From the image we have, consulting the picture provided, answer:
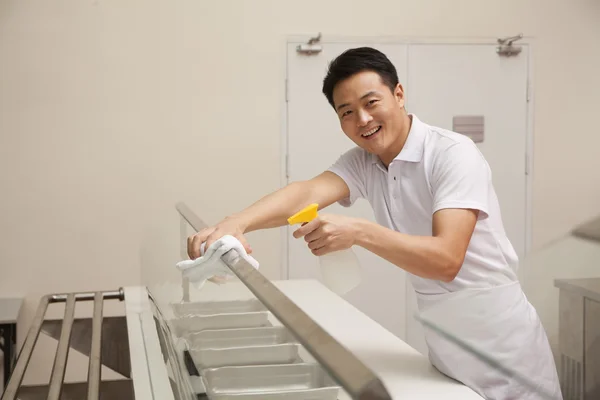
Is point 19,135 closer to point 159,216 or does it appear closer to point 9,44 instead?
point 9,44

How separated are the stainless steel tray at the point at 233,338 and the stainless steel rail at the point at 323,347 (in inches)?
4.6

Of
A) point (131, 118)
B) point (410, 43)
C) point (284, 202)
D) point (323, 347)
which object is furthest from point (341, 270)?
point (410, 43)

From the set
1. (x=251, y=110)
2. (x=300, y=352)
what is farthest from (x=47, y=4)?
(x=300, y=352)

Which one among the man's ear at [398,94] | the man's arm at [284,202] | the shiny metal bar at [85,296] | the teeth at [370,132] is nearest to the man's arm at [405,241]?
the man's arm at [284,202]

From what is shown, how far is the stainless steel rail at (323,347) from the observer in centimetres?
57

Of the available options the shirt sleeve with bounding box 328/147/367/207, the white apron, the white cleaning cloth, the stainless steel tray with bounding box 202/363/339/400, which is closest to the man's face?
the shirt sleeve with bounding box 328/147/367/207

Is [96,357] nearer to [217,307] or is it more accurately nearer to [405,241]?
[217,307]

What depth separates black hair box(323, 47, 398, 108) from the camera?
1.94 meters

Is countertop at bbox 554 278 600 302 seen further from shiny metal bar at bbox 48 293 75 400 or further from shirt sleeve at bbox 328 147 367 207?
shiny metal bar at bbox 48 293 75 400

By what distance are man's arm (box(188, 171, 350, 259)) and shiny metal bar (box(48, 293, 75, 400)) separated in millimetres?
542

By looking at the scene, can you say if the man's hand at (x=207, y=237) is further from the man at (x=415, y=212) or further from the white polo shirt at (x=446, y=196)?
the white polo shirt at (x=446, y=196)

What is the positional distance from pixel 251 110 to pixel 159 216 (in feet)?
2.54

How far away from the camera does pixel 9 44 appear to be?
3.72 metres

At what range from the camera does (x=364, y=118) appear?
1.91m
